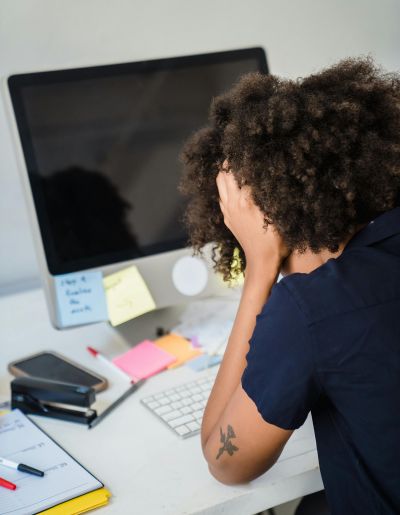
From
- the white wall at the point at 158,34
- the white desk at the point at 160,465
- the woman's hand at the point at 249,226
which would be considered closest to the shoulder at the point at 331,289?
the woman's hand at the point at 249,226

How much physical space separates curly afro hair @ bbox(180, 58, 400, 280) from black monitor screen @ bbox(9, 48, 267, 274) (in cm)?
38

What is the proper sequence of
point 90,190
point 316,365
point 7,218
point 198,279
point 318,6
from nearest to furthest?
point 316,365 < point 90,190 < point 198,279 < point 7,218 < point 318,6

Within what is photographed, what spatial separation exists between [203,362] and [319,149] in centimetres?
53

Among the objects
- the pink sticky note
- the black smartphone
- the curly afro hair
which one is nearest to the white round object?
the pink sticky note

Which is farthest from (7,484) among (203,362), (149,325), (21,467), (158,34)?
(158,34)

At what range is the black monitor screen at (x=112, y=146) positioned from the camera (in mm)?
1085

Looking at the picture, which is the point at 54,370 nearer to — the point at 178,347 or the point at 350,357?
the point at 178,347

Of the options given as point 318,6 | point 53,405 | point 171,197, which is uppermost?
point 318,6

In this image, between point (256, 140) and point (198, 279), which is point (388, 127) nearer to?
point (256, 140)

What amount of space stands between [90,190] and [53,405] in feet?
1.19

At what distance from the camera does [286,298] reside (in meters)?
0.69

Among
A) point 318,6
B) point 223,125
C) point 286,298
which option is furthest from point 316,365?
point 318,6

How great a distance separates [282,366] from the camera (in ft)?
2.23

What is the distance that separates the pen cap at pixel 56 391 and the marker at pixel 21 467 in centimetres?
15
